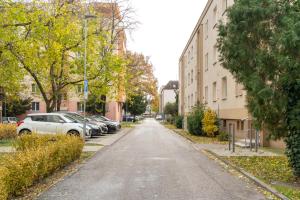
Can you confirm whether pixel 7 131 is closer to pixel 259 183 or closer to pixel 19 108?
pixel 259 183

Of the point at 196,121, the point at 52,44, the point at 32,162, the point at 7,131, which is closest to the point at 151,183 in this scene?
the point at 32,162

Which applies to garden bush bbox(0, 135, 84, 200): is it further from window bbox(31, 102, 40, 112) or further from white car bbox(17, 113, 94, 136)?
window bbox(31, 102, 40, 112)

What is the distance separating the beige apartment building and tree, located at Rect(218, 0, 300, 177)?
8410 mm

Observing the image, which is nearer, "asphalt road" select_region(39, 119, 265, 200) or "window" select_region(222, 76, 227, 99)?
"asphalt road" select_region(39, 119, 265, 200)

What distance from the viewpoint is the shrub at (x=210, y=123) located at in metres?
31.1

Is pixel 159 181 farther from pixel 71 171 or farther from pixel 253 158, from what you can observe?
pixel 253 158

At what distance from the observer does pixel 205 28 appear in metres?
39.2

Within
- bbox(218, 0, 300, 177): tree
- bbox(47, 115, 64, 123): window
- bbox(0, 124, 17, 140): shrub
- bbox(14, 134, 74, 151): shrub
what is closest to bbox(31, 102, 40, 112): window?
bbox(0, 124, 17, 140): shrub

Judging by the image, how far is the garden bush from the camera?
824cm

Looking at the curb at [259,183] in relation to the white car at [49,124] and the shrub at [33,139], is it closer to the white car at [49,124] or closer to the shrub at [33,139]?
the shrub at [33,139]

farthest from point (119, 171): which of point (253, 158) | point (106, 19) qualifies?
point (106, 19)

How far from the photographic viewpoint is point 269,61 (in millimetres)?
11070

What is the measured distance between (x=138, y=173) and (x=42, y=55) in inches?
584

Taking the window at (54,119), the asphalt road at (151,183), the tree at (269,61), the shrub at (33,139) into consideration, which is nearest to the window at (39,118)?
the window at (54,119)
